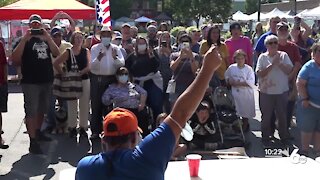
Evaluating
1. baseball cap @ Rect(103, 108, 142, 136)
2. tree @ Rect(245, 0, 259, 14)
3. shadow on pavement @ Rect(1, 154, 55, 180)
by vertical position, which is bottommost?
shadow on pavement @ Rect(1, 154, 55, 180)

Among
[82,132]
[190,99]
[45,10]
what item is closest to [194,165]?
[190,99]

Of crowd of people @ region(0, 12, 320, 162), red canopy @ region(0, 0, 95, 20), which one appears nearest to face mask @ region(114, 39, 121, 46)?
crowd of people @ region(0, 12, 320, 162)

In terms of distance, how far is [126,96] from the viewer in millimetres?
7285

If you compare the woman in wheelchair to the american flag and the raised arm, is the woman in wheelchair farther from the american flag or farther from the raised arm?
the raised arm

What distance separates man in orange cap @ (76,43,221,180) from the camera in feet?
7.81

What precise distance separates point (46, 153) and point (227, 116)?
8.79 feet

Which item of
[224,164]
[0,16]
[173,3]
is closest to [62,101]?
[224,164]

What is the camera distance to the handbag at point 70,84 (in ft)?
25.0

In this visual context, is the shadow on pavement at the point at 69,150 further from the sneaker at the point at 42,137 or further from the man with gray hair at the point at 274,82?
the man with gray hair at the point at 274,82

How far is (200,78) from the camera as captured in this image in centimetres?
252

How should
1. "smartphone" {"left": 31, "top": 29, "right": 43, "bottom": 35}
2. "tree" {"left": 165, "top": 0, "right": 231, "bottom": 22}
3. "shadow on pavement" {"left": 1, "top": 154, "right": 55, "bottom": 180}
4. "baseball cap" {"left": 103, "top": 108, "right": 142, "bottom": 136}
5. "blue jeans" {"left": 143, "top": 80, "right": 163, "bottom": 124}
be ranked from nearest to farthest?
"baseball cap" {"left": 103, "top": 108, "right": 142, "bottom": 136} < "shadow on pavement" {"left": 1, "top": 154, "right": 55, "bottom": 180} < "smartphone" {"left": 31, "top": 29, "right": 43, "bottom": 35} < "blue jeans" {"left": 143, "top": 80, "right": 163, "bottom": 124} < "tree" {"left": 165, "top": 0, "right": 231, "bottom": 22}

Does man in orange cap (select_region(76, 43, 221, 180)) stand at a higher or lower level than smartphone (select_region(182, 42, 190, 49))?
lower

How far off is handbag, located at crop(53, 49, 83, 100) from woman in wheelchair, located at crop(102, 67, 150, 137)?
0.55 m

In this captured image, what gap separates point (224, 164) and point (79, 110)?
14.1 feet
